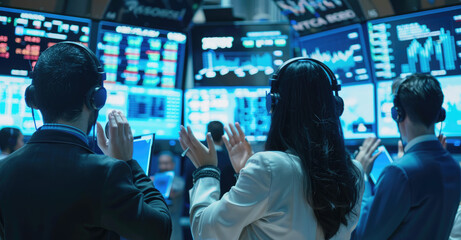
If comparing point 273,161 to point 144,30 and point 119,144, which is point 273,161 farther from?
point 144,30

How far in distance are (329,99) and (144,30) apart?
2.65 m

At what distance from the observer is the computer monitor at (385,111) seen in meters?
3.53

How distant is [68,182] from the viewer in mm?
1146

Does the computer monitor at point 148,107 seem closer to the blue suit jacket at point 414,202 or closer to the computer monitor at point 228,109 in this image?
the computer monitor at point 228,109

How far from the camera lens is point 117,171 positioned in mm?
1174

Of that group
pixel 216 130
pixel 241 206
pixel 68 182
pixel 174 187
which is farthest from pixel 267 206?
pixel 174 187

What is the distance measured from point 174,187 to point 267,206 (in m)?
2.98

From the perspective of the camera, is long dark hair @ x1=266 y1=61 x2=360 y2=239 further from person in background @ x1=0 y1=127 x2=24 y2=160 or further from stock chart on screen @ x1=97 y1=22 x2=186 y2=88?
stock chart on screen @ x1=97 y1=22 x2=186 y2=88

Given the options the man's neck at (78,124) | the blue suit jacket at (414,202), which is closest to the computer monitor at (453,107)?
the blue suit jacket at (414,202)

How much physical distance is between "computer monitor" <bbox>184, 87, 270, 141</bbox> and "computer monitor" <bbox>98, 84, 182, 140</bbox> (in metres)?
0.12

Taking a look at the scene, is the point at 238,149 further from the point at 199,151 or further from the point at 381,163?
the point at 381,163

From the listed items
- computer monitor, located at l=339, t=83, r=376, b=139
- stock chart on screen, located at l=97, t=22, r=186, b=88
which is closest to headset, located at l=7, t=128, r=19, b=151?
stock chart on screen, located at l=97, t=22, r=186, b=88

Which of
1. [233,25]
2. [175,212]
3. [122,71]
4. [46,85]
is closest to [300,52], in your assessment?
[233,25]

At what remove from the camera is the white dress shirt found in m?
1.24
